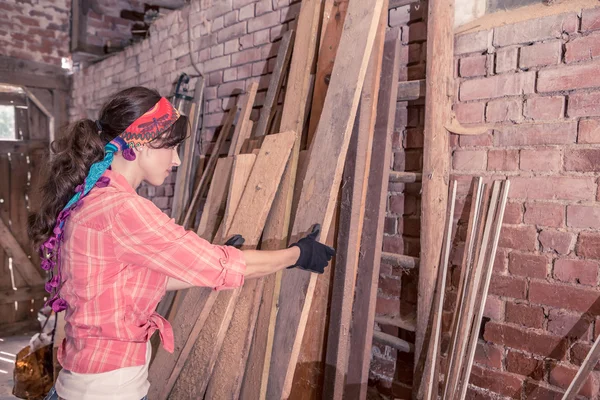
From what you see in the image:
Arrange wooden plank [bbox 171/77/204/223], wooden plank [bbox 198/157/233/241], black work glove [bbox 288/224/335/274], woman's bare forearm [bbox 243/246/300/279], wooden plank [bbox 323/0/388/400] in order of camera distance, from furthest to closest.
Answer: wooden plank [bbox 171/77/204/223] < wooden plank [bbox 198/157/233/241] < wooden plank [bbox 323/0/388/400] < black work glove [bbox 288/224/335/274] < woman's bare forearm [bbox 243/246/300/279]

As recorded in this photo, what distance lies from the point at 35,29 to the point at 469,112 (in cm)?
432

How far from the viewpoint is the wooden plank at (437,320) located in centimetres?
154

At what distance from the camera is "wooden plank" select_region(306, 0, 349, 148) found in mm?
1866

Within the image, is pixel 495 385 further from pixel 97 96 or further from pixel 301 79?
pixel 97 96

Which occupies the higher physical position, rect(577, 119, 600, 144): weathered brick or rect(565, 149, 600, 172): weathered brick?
rect(577, 119, 600, 144): weathered brick

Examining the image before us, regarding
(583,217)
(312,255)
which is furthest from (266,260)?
(583,217)

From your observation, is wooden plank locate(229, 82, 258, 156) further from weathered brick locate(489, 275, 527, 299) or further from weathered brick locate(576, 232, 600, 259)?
weathered brick locate(576, 232, 600, 259)

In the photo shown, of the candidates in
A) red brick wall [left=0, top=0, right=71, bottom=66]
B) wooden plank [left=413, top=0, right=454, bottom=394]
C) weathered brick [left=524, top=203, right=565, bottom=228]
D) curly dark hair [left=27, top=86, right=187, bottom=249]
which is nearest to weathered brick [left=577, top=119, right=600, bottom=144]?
weathered brick [left=524, top=203, right=565, bottom=228]

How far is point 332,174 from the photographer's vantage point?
1589 millimetres

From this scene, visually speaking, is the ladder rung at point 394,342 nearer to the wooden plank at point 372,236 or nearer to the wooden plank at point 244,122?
the wooden plank at point 372,236

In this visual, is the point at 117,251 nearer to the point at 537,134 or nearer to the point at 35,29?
the point at 537,134

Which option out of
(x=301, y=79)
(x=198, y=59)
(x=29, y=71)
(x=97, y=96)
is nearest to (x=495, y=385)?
(x=301, y=79)

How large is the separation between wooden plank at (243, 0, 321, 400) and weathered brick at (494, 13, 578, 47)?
765 millimetres

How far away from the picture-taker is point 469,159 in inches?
64.9
